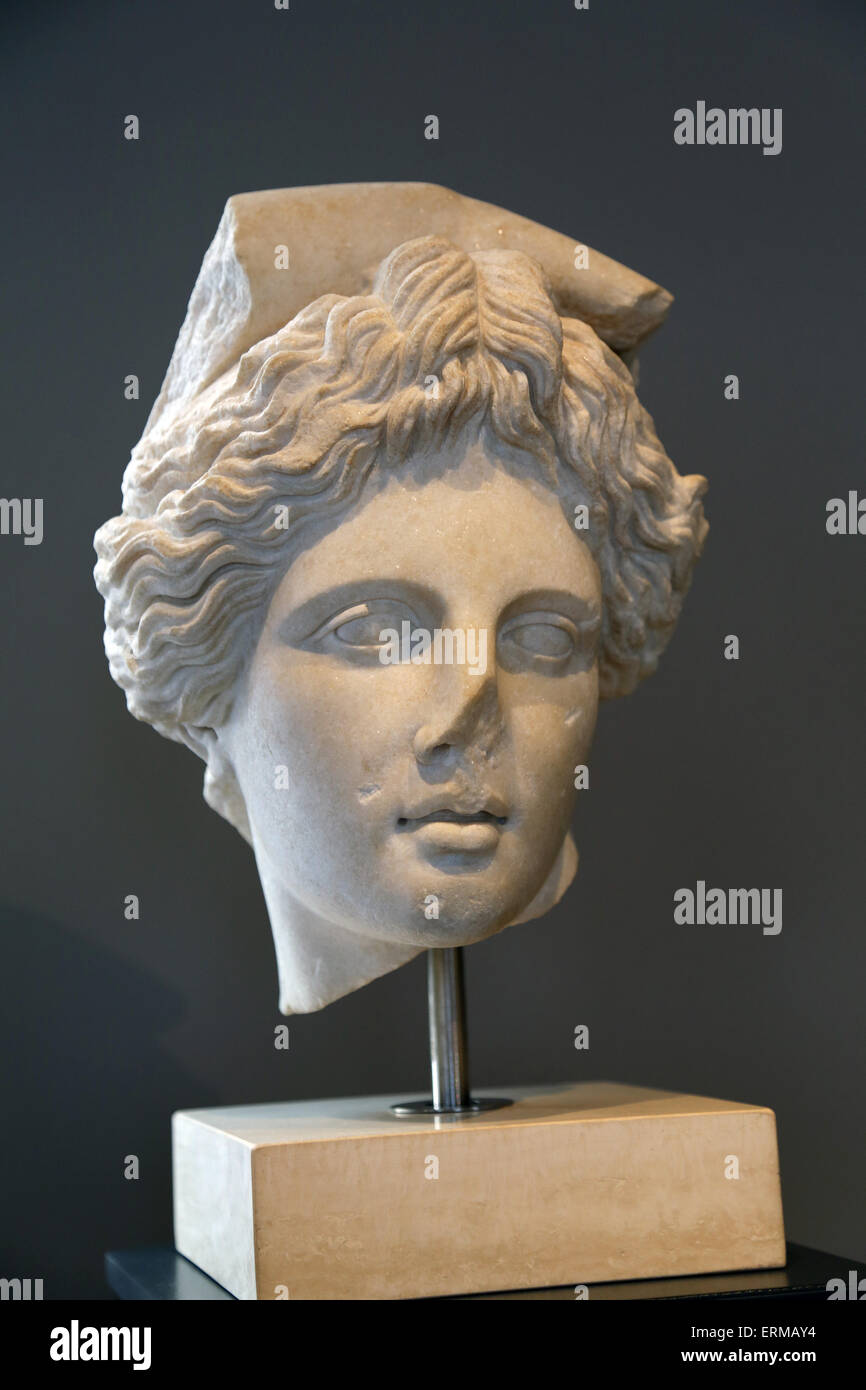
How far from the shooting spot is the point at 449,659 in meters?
2.73

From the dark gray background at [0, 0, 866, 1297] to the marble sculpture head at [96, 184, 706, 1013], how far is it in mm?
1308

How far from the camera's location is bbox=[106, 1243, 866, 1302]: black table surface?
2639 mm

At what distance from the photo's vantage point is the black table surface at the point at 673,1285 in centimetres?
264

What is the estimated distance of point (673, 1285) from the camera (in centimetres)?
271

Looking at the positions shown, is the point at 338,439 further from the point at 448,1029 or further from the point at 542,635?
the point at 448,1029

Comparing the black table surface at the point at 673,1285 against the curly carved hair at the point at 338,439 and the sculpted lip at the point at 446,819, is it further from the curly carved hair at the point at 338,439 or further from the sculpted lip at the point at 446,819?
the curly carved hair at the point at 338,439

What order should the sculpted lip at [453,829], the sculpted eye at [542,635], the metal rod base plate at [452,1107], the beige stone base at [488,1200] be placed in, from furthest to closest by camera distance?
the metal rod base plate at [452,1107]
the sculpted eye at [542,635]
the sculpted lip at [453,829]
the beige stone base at [488,1200]

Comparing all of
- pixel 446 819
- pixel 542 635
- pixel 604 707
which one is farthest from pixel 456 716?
pixel 604 707

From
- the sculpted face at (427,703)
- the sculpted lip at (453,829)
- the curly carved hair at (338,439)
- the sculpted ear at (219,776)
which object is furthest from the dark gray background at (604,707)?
the sculpted lip at (453,829)

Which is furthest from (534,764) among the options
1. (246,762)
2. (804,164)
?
(804,164)

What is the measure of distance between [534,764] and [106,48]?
248 cm

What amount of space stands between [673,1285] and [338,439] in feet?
4.85

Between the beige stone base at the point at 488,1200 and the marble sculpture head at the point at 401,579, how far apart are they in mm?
356

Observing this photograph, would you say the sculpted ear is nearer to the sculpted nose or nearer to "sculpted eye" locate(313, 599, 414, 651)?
"sculpted eye" locate(313, 599, 414, 651)
